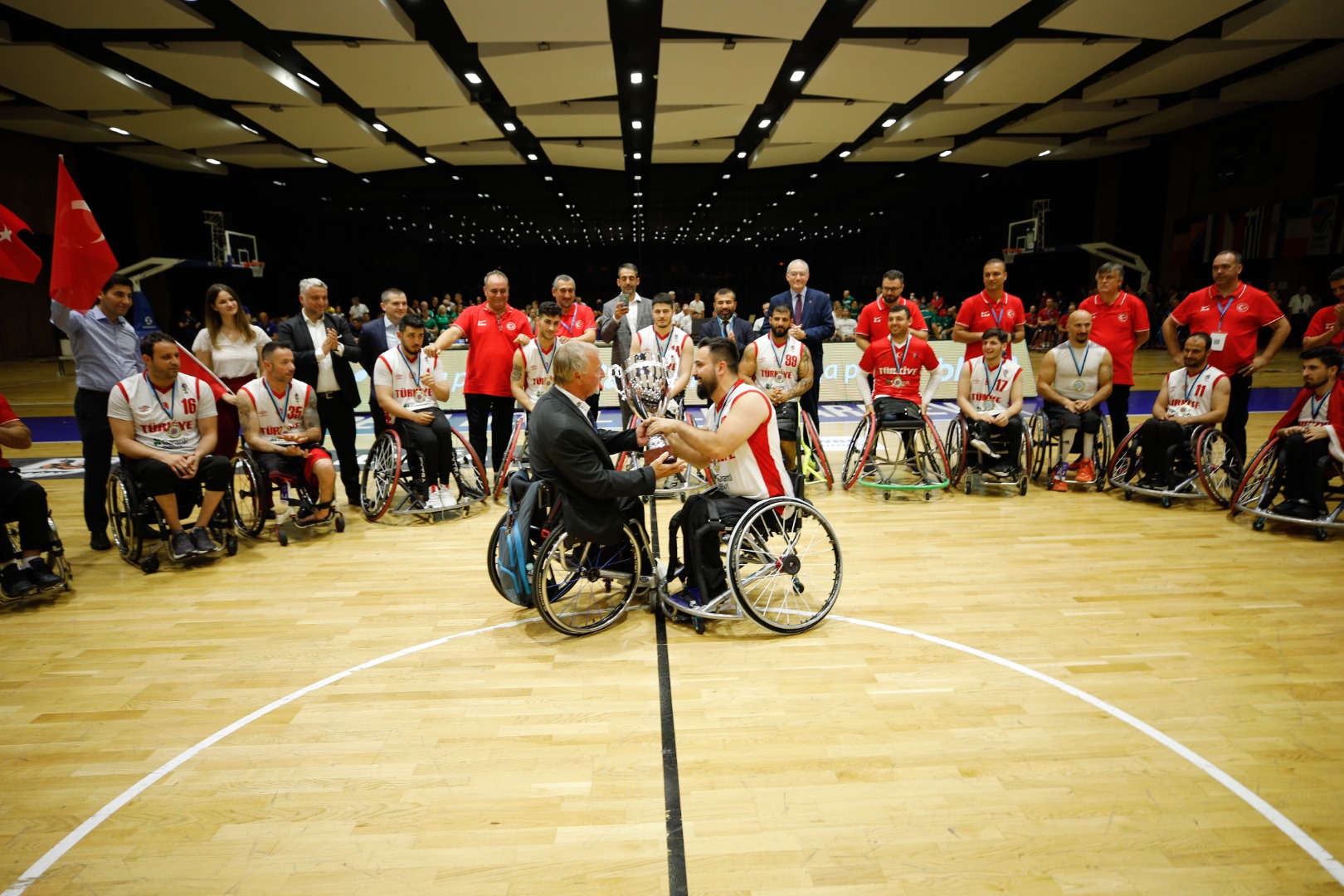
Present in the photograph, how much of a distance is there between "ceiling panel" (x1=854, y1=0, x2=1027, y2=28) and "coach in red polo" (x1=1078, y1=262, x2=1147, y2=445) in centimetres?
323

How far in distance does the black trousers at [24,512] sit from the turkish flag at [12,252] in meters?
0.97

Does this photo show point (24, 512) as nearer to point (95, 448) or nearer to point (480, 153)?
point (95, 448)

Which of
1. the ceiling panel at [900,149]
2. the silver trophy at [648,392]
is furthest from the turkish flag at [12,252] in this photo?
the ceiling panel at [900,149]

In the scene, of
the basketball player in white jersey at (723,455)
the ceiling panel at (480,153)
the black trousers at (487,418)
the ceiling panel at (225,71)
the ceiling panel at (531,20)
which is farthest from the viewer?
the ceiling panel at (480,153)

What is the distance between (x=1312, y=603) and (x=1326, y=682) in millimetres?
843

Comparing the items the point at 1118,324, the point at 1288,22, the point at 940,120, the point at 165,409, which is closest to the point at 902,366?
the point at 1118,324

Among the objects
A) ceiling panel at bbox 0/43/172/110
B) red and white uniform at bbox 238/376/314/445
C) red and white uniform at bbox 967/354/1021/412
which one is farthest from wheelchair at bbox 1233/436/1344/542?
ceiling panel at bbox 0/43/172/110

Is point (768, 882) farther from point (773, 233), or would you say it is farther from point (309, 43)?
point (773, 233)

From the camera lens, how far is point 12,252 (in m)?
3.43

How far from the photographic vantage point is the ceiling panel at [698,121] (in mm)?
10000

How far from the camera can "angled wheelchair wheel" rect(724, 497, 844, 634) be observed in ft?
9.37

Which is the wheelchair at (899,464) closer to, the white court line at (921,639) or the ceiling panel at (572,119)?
the white court line at (921,639)

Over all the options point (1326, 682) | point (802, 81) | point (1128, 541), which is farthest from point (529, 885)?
point (802, 81)

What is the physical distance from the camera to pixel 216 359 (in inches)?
172
